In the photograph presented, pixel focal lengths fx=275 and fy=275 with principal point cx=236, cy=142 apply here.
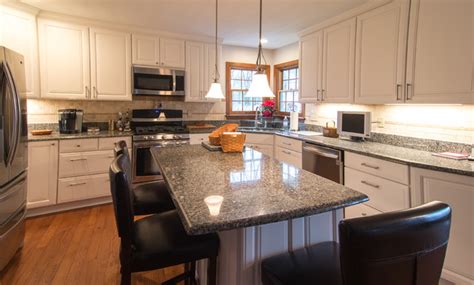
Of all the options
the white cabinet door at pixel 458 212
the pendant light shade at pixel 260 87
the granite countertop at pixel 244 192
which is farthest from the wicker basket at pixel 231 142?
the white cabinet door at pixel 458 212

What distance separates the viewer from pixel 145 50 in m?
3.91

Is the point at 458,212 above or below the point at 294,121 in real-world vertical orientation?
below

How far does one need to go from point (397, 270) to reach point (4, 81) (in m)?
2.60

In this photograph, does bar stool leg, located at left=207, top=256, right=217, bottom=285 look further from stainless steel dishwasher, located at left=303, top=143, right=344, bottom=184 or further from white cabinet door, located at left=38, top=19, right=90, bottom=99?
white cabinet door, located at left=38, top=19, right=90, bottom=99

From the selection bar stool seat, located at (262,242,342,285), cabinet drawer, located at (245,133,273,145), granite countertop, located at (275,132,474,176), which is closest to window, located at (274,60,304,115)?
cabinet drawer, located at (245,133,273,145)

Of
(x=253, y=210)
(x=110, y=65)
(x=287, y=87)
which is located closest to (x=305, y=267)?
(x=253, y=210)

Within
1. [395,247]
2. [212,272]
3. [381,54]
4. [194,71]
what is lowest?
[212,272]

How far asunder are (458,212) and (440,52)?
1232 mm

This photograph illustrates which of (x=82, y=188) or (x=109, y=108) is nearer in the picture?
(x=82, y=188)

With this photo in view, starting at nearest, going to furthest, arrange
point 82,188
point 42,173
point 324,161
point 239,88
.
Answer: point 324,161
point 42,173
point 82,188
point 239,88

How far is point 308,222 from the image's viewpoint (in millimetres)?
1295

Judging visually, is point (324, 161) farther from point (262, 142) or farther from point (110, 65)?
point (110, 65)

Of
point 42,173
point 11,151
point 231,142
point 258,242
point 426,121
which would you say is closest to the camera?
point 258,242

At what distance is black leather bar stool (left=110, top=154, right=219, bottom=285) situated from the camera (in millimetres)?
1221
